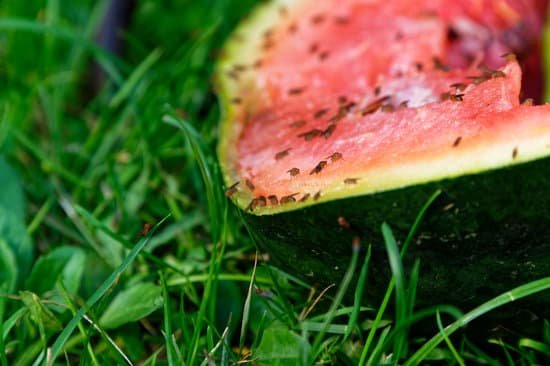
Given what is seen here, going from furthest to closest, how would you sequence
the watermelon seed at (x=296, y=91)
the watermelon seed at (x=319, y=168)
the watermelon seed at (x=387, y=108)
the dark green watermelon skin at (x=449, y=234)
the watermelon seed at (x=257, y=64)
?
the watermelon seed at (x=257, y=64), the watermelon seed at (x=296, y=91), the watermelon seed at (x=387, y=108), the watermelon seed at (x=319, y=168), the dark green watermelon skin at (x=449, y=234)

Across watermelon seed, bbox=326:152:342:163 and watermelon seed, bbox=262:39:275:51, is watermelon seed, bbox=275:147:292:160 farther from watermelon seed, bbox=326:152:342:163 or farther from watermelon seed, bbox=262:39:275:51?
watermelon seed, bbox=262:39:275:51

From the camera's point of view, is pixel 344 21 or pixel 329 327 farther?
pixel 344 21

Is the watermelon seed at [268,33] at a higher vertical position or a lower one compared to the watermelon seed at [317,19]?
higher

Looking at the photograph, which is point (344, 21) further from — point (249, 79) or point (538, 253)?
point (538, 253)

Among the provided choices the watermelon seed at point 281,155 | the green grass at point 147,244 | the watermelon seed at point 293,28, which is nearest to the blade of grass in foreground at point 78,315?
the green grass at point 147,244

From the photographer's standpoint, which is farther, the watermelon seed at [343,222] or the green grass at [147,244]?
the green grass at [147,244]

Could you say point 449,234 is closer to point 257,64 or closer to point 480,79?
point 480,79

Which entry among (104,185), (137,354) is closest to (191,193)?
(104,185)

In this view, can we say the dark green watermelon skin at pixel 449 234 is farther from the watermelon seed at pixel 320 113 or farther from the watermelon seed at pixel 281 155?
the watermelon seed at pixel 320 113
